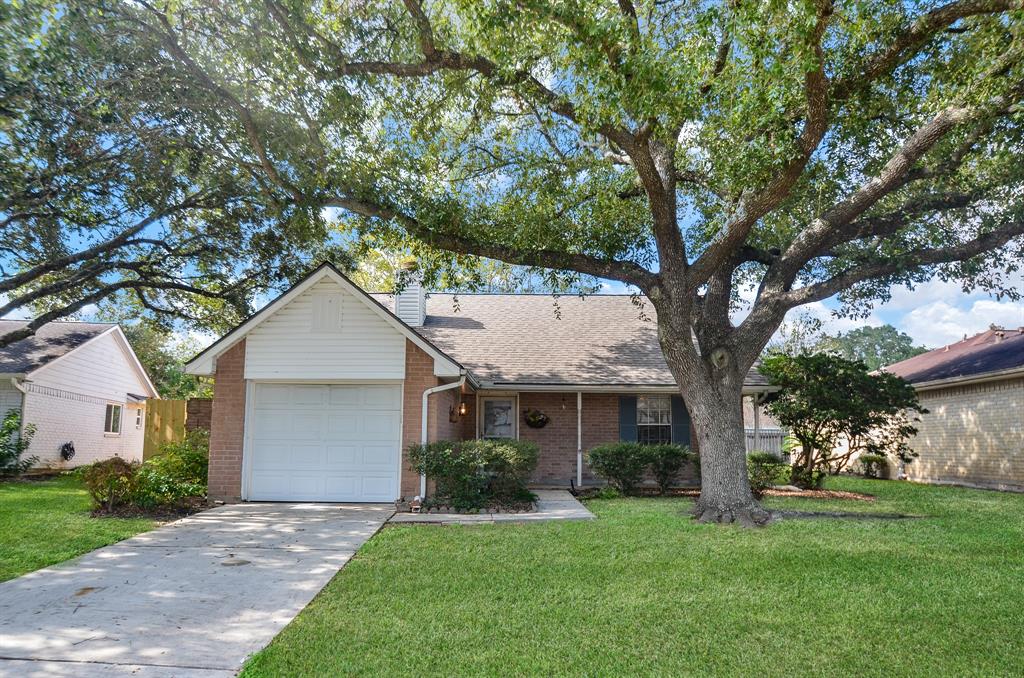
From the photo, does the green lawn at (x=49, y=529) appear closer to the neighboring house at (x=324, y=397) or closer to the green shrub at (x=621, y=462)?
the neighboring house at (x=324, y=397)

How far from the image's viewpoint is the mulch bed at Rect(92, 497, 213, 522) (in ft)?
33.2

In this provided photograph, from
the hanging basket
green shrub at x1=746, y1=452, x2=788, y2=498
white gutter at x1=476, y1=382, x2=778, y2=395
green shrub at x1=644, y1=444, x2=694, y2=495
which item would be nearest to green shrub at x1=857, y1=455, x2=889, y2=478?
green shrub at x1=746, y1=452, x2=788, y2=498

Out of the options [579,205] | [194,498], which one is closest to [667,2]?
[579,205]

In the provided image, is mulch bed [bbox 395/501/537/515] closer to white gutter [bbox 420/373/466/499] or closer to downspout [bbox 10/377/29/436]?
white gutter [bbox 420/373/466/499]

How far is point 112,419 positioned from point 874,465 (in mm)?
26617

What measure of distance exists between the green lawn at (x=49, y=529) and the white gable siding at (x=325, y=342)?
3.40 meters

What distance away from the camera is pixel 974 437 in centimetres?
1691

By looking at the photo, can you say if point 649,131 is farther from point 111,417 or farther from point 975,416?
point 111,417

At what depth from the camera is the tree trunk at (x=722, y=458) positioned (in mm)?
9852

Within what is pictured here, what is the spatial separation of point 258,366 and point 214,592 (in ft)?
21.1

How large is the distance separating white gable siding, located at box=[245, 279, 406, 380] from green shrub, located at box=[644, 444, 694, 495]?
5495 millimetres

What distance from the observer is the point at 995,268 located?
12.1 m

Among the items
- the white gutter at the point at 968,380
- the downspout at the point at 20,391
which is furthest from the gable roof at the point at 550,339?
the downspout at the point at 20,391

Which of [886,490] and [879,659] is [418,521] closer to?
[879,659]
